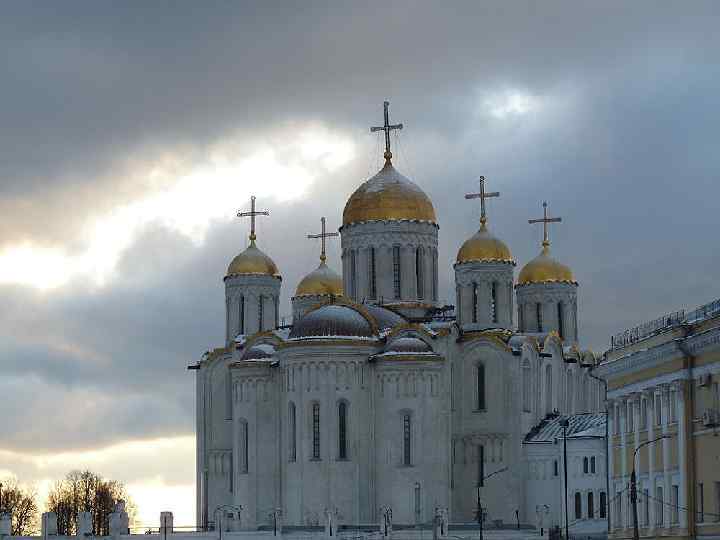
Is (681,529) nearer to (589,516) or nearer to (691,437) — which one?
(691,437)

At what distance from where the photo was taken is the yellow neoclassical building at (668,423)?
44.8 m

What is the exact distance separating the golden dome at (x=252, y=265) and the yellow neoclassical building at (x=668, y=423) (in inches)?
1688

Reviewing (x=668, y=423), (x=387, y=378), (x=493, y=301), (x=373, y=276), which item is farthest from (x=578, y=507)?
(x=668, y=423)

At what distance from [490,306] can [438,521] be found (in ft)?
56.3

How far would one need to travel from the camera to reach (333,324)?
264 feet

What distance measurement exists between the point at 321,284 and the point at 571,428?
18.4m

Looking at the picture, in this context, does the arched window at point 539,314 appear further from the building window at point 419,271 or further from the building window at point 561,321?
the building window at point 419,271

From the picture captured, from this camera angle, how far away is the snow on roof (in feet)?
274

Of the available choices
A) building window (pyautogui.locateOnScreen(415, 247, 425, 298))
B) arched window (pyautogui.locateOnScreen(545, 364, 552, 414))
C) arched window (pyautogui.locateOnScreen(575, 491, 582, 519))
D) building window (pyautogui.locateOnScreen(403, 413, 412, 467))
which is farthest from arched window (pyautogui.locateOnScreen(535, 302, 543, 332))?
building window (pyautogui.locateOnScreen(403, 413, 412, 467))

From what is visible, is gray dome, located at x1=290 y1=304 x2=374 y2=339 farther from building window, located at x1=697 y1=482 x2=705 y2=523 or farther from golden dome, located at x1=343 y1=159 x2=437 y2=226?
building window, located at x1=697 y1=482 x2=705 y2=523

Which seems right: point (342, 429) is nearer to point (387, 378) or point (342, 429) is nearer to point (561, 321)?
point (387, 378)

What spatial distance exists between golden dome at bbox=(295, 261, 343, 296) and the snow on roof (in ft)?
49.2

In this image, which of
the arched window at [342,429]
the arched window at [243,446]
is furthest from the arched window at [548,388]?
the arched window at [243,446]

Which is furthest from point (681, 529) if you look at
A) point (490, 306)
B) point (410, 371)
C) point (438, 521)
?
point (490, 306)
